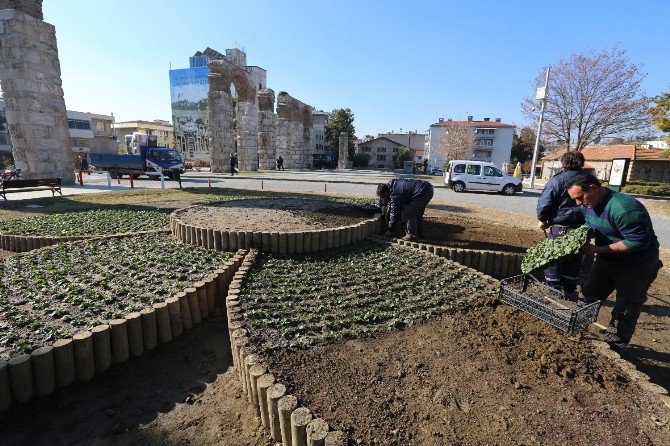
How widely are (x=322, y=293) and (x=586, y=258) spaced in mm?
4807

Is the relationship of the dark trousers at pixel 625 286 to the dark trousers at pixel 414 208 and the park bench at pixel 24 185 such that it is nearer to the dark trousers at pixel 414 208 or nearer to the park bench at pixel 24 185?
the dark trousers at pixel 414 208

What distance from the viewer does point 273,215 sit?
725 cm

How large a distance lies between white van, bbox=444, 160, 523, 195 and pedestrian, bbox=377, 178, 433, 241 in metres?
12.2

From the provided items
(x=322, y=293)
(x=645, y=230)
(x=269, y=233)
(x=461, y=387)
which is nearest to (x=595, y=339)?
(x=645, y=230)

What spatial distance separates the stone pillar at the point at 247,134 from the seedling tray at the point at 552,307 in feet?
97.0

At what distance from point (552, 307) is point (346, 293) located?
2083mm

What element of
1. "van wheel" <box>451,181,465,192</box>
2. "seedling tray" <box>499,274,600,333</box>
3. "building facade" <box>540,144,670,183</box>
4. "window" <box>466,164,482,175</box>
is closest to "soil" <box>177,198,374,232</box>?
"seedling tray" <box>499,274,600,333</box>

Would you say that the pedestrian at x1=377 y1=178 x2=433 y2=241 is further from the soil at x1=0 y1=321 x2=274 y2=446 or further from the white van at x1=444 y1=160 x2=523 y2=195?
the white van at x1=444 y1=160 x2=523 y2=195

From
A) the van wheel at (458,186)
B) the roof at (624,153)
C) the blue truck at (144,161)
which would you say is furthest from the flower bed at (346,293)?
the roof at (624,153)

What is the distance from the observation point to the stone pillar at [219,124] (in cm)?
2600

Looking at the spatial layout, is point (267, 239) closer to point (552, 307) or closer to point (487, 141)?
point (552, 307)

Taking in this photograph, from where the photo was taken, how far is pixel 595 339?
3.18m

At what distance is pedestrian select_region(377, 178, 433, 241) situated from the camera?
20.3 feet

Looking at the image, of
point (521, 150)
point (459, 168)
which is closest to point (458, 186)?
point (459, 168)
